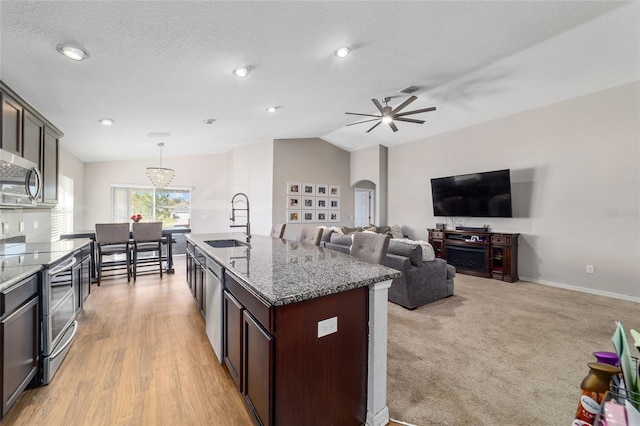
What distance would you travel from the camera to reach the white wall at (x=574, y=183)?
3.87 meters

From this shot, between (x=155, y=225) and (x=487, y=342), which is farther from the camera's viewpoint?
(x=155, y=225)

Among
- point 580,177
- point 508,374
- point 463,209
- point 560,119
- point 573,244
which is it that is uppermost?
point 560,119

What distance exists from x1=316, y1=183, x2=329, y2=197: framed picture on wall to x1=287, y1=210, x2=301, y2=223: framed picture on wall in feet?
2.71

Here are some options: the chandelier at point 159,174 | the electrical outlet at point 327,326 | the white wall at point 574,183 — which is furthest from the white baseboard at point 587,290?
the chandelier at point 159,174

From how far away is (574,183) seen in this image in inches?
170

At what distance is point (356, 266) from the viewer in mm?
1863

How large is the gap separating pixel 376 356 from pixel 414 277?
2030 millimetres

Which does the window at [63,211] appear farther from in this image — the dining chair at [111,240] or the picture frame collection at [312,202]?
the picture frame collection at [312,202]

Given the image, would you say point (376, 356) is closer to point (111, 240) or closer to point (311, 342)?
point (311, 342)

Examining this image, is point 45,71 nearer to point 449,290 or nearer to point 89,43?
point 89,43

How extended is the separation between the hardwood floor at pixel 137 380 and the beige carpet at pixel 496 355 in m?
1.24

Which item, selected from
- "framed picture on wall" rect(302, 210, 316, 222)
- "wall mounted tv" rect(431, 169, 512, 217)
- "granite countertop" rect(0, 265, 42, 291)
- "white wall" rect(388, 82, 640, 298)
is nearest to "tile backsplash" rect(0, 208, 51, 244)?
"granite countertop" rect(0, 265, 42, 291)

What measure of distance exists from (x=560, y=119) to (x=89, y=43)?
6.07 metres

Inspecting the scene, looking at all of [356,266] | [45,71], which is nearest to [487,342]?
[356,266]
